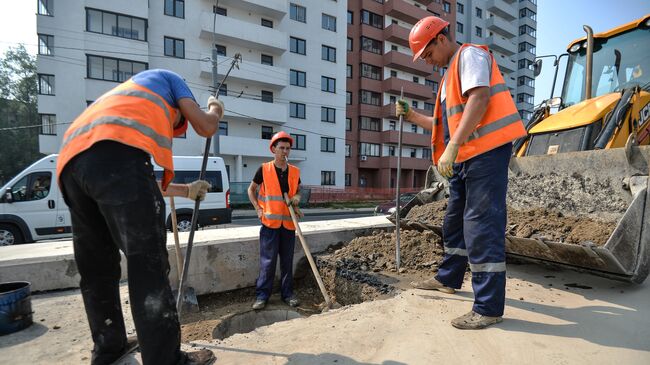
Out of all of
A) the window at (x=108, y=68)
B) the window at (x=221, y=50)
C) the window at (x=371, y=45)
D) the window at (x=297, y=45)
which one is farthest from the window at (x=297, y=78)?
the window at (x=108, y=68)

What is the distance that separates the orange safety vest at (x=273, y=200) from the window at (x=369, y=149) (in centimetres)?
2810

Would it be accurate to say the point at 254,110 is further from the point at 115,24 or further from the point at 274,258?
the point at 274,258

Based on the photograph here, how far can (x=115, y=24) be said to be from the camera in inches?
773

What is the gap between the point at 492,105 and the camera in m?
2.49

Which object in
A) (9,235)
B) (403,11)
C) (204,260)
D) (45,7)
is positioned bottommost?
(9,235)

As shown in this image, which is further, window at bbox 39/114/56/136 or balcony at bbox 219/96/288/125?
balcony at bbox 219/96/288/125

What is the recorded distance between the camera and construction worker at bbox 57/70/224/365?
1676 millimetres

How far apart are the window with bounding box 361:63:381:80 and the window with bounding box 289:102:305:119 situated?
8001 mm

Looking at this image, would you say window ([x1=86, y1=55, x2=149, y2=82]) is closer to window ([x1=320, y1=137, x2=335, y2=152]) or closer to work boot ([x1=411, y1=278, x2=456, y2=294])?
window ([x1=320, y1=137, x2=335, y2=152])

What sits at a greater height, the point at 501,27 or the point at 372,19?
the point at 501,27

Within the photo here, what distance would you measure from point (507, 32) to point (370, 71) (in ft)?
84.0

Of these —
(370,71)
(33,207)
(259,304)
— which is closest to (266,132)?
(370,71)

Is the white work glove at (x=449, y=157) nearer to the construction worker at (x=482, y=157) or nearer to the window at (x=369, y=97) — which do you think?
the construction worker at (x=482, y=157)

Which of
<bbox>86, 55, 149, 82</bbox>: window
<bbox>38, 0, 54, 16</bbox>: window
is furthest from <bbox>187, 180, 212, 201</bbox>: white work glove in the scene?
<bbox>38, 0, 54, 16</bbox>: window
